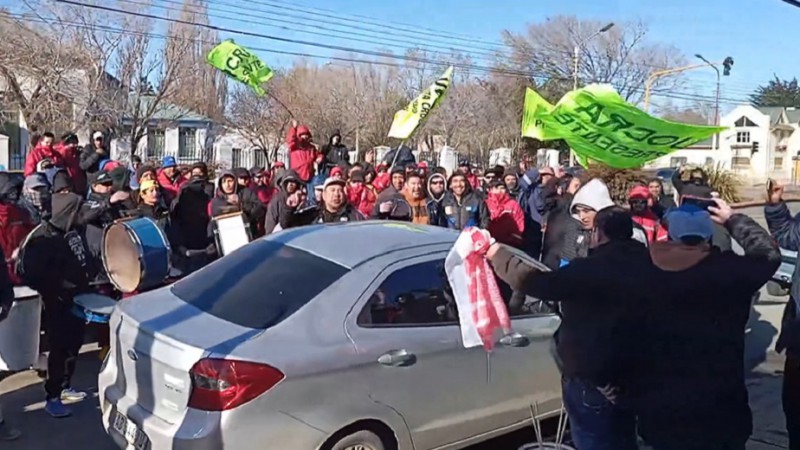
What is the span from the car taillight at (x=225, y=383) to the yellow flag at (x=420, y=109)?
8881 millimetres

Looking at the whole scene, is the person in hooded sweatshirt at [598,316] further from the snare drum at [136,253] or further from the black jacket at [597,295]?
the snare drum at [136,253]

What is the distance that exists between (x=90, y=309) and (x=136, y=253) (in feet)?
1.75

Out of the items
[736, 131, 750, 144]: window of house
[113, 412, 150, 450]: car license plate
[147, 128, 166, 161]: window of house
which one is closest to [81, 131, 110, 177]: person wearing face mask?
[113, 412, 150, 450]: car license plate

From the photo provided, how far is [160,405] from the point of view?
4.31 m

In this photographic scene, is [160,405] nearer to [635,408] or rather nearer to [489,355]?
[489,355]

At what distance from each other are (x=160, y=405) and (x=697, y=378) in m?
2.61

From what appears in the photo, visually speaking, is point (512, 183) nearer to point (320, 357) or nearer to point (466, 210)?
point (466, 210)

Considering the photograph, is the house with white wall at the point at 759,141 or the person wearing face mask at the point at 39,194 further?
the house with white wall at the point at 759,141

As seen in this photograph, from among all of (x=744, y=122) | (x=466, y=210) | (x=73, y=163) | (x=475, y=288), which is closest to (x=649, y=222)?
(x=466, y=210)

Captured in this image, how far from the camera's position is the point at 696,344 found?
139 inches

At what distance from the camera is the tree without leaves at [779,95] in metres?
97.0

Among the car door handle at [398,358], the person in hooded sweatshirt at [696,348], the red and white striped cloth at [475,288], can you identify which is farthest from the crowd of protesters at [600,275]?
the car door handle at [398,358]

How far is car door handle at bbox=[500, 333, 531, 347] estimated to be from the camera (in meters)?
5.16

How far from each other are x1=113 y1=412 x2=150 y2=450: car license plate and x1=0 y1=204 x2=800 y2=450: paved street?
1042 mm
